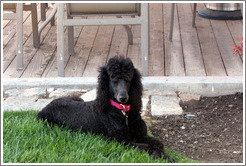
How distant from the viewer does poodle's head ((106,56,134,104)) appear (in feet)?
10.6

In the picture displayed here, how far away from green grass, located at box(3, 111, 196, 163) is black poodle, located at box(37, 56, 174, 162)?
9 centimetres

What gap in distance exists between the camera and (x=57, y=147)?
3.24 metres

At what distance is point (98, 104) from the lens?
342 centimetres

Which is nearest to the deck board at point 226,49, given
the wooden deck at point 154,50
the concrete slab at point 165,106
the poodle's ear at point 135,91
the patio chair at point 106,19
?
the wooden deck at point 154,50

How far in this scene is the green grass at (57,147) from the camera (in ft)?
10.0

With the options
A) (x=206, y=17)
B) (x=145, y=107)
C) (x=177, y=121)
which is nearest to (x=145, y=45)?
(x=145, y=107)

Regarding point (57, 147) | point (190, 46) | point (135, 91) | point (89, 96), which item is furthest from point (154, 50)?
point (57, 147)

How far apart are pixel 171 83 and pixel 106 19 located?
1.06 metres

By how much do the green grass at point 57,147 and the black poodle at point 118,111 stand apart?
87mm

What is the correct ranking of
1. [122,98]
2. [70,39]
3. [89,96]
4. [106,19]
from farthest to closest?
[70,39] < [106,19] < [89,96] < [122,98]

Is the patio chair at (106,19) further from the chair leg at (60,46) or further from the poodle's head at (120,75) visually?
Answer: the poodle's head at (120,75)

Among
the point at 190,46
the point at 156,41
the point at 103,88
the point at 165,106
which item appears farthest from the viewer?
the point at 156,41

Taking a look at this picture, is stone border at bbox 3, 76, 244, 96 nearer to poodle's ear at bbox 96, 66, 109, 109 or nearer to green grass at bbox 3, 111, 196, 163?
green grass at bbox 3, 111, 196, 163

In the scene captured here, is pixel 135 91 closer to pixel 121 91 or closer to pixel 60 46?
pixel 121 91
